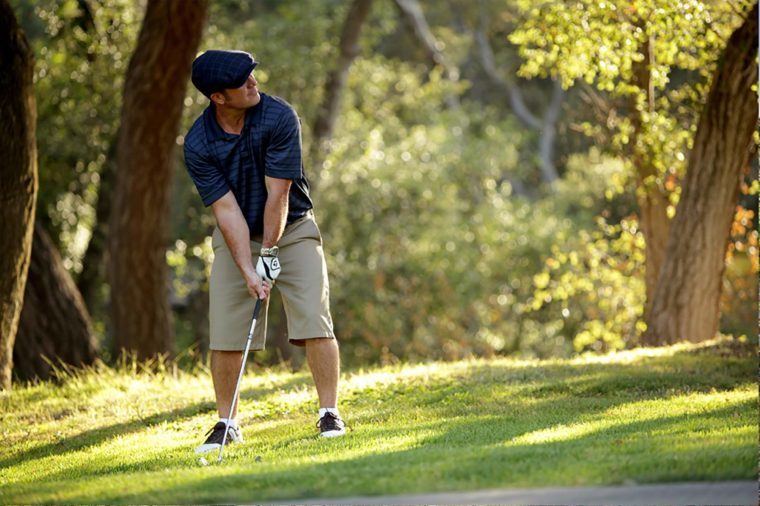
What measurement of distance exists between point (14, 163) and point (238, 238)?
3.50 m

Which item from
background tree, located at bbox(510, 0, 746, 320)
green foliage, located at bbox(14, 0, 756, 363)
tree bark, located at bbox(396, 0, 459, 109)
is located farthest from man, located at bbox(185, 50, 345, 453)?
tree bark, located at bbox(396, 0, 459, 109)

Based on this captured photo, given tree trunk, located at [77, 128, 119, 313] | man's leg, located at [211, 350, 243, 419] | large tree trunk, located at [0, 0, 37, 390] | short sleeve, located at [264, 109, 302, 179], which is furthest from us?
tree trunk, located at [77, 128, 119, 313]

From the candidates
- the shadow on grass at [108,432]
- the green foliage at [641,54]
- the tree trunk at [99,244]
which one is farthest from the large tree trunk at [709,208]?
the tree trunk at [99,244]

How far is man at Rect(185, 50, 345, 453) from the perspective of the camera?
6.09m

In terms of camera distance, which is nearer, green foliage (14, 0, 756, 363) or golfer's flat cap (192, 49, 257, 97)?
golfer's flat cap (192, 49, 257, 97)

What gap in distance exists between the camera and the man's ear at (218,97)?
6.08 metres

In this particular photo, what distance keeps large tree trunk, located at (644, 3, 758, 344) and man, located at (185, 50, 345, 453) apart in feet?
16.1

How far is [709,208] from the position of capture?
34.7ft

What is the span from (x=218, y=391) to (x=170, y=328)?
6219mm

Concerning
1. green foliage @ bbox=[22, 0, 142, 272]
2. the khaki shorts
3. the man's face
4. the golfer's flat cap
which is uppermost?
green foliage @ bbox=[22, 0, 142, 272]

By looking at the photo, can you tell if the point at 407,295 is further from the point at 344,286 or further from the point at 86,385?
the point at 86,385

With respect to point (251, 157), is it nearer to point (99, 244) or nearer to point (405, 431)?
point (405, 431)

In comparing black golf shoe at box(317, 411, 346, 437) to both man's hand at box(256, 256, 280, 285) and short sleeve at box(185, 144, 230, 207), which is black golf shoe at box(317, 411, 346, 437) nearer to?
man's hand at box(256, 256, 280, 285)

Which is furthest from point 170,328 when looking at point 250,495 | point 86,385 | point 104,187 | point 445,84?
point 445,84
